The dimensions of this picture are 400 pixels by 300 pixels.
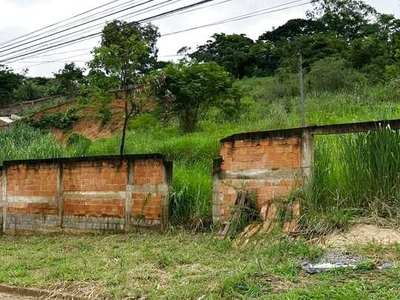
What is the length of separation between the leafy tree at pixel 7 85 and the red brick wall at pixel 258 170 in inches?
1247

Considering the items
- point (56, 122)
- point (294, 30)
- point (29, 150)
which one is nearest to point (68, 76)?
point (56, 122)

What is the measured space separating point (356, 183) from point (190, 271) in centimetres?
241

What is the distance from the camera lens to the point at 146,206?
26.6 feet

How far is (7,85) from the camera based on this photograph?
36406 millimetres

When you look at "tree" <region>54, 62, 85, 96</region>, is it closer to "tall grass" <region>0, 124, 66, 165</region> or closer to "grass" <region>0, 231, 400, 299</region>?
"tall grass" <region>0, 124, 66, 165</region>

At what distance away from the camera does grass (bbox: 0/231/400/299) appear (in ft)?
13.2

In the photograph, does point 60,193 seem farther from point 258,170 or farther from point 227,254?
point 227,254

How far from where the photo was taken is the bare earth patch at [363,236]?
505 cm

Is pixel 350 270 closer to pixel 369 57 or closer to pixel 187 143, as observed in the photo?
pixel 187 143

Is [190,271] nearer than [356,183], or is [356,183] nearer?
[190,271]

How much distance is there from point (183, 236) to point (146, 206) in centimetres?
112

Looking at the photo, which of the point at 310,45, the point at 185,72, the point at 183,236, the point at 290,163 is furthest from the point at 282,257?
the point at 310,45

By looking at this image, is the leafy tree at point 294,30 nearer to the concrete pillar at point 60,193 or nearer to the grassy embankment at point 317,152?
the grassy embankment at point 317,152

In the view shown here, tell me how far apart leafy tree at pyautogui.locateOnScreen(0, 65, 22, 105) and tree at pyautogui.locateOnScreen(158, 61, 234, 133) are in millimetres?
22899
